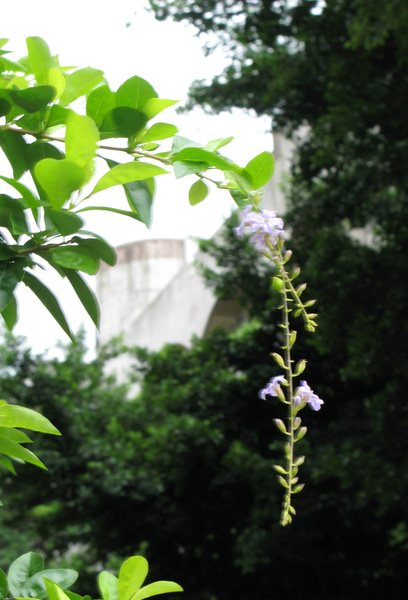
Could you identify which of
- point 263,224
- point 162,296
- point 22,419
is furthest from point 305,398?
point 162,296

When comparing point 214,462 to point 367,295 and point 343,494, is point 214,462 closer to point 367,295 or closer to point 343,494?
point 343,494

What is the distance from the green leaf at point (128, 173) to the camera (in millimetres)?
625

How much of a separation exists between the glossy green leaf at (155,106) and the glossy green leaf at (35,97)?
0.09 metres

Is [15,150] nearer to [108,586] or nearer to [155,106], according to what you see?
[155,106]

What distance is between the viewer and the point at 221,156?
707 millimetres

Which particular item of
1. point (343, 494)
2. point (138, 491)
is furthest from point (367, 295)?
point (138, 491)

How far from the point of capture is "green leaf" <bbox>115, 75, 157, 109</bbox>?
2.20ft

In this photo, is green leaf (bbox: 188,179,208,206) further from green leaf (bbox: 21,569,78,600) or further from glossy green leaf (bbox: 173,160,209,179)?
green leaf (bbox: 21,569,78,600)

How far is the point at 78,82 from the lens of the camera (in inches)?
27.8

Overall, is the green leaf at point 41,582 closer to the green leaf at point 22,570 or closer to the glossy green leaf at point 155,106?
the green leaf at point 22,570

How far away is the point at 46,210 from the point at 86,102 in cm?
13

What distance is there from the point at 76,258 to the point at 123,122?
147 millimetres

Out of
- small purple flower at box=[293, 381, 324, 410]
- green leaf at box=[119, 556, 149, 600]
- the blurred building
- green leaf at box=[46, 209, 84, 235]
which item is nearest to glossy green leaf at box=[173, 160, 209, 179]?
green leaf at box=[46, 209, 84, 235]

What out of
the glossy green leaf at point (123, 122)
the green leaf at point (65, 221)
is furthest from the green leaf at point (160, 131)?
the green leaf at point (65, 221)
